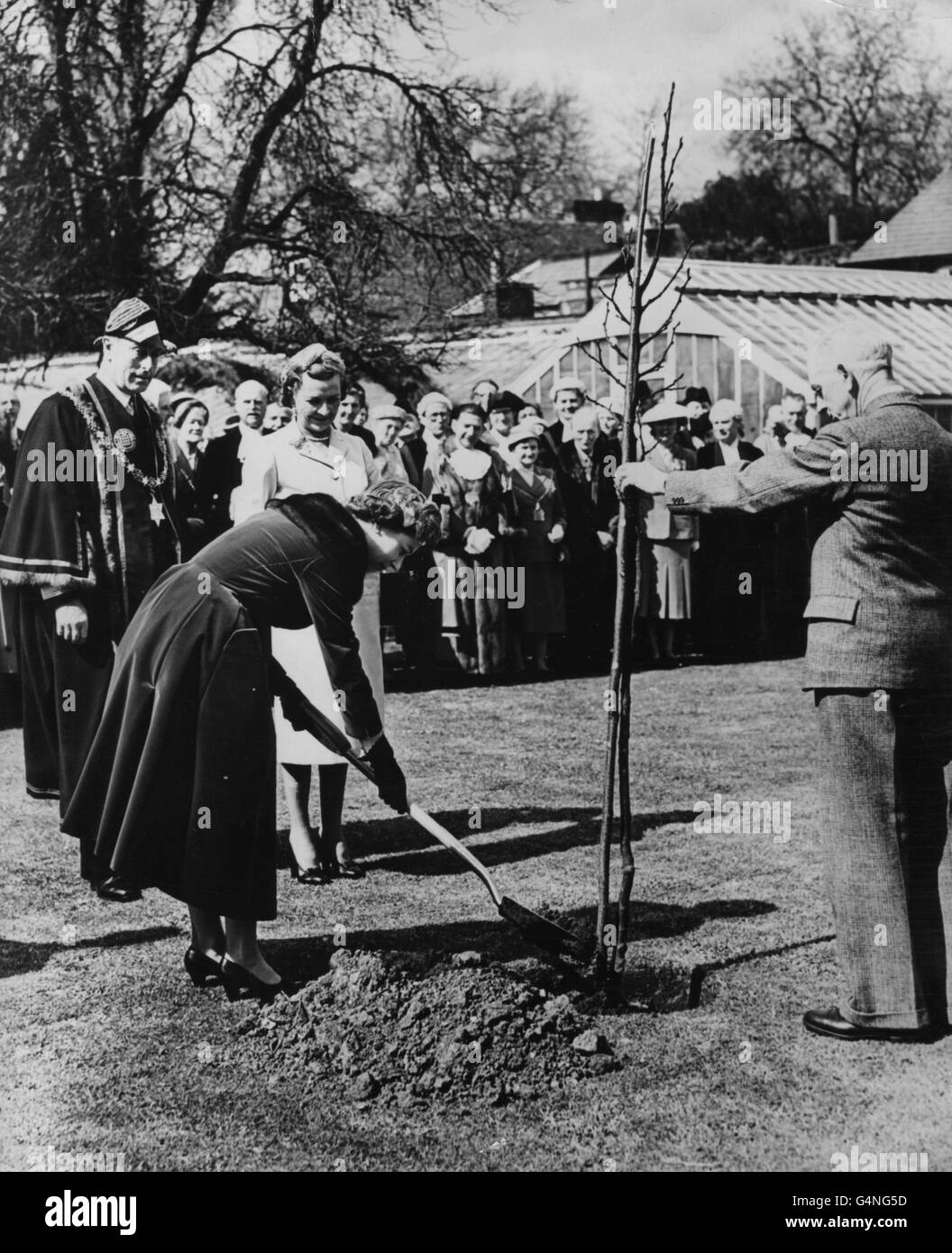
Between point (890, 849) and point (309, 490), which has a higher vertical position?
point (309, 490)

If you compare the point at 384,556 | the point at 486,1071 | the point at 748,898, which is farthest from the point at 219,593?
the point at 748,898

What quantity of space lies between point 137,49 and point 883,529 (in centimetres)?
919

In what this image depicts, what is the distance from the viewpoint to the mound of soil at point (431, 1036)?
Answer: 4480 mm

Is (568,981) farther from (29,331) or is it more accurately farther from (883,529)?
(29,331)

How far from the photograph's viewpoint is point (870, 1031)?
4719mm

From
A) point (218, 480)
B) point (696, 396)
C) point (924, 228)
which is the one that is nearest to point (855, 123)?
point (924, 228)

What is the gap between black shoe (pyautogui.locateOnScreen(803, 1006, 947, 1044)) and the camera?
15.4ft

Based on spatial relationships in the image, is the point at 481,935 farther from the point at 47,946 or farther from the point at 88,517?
the point at 88,517

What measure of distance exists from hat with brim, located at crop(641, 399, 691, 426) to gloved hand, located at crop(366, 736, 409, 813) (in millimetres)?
7168

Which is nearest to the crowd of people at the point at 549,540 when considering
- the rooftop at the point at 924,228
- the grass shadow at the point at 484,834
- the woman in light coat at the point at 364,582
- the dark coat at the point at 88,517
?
the grass shadow at the point at 484,834

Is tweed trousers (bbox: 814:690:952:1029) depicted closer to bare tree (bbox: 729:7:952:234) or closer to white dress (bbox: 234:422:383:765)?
white dress (bbox: 234:422:383:765)

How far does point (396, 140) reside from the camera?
11852 millimetres

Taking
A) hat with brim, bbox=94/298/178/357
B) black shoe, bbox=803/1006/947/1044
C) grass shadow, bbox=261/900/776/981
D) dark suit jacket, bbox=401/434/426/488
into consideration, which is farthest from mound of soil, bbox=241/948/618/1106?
dark suit jacket, bbox=401/434/426/488

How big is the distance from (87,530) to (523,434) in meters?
5.90
